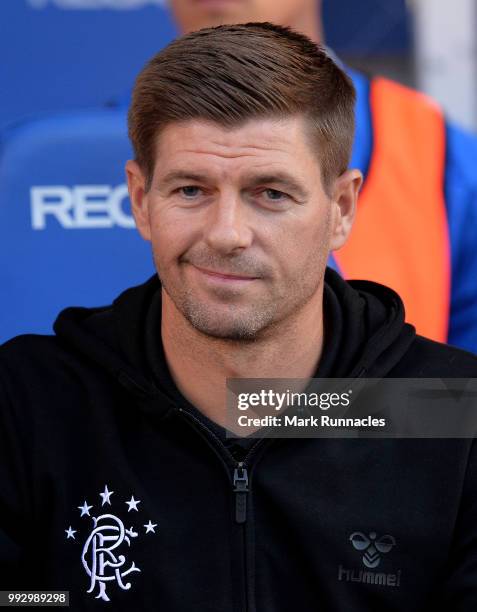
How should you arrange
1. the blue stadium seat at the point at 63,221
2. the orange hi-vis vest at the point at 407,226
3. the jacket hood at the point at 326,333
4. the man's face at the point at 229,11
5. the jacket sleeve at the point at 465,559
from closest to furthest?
the jacket sleeve at the point at 465,559 < the jacket hood at the point at 326,333 < the blue stadium seat at the point at 63,221 < the orange hi-vis vest at the point at 407,226 < the man's face at the point at 229,11

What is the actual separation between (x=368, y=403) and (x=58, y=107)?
3.59 feet

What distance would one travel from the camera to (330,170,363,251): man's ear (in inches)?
59.8

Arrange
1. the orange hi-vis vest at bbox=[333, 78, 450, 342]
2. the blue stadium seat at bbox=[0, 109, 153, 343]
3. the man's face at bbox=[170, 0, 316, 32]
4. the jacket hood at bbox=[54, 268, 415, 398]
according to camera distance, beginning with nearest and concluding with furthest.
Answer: the jacket hood at bbox=[54, 268, 415, 398], the blue stadium seat at bbox=[0, 109, 153, 343], the orange hi-vis vest at bbox=[333, 78, 450, 342], the man's face at bbox=[170, 0, 316, 32]

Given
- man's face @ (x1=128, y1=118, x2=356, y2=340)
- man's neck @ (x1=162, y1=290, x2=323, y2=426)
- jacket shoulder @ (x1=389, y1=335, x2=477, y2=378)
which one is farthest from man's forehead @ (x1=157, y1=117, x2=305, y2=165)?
jacket shoulder @ (x1=389, y1=335, x2=477, y2=378)

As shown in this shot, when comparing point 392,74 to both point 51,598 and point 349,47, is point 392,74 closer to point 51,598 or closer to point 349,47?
point 349,47

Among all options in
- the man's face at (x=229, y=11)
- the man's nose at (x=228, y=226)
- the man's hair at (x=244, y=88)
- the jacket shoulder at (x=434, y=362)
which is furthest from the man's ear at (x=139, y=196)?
the man's face at (x=229, y=11)

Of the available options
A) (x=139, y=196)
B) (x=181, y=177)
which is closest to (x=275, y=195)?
(x=181, y=177)

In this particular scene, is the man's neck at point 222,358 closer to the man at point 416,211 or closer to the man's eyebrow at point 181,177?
the man's eyebrow at point 181,177

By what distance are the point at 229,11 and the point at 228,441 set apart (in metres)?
1.02

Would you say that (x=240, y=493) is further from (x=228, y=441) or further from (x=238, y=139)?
(x=238, y=139)

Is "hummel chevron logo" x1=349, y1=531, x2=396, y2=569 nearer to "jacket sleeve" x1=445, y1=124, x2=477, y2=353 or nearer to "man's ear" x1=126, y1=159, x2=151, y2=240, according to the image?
"man's ear" x1=126, y1=159, x2=151, y2=240

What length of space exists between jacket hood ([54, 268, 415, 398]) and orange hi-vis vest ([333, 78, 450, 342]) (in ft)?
1.15

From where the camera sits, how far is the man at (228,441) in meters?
1.38

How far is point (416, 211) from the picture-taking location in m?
2.03
